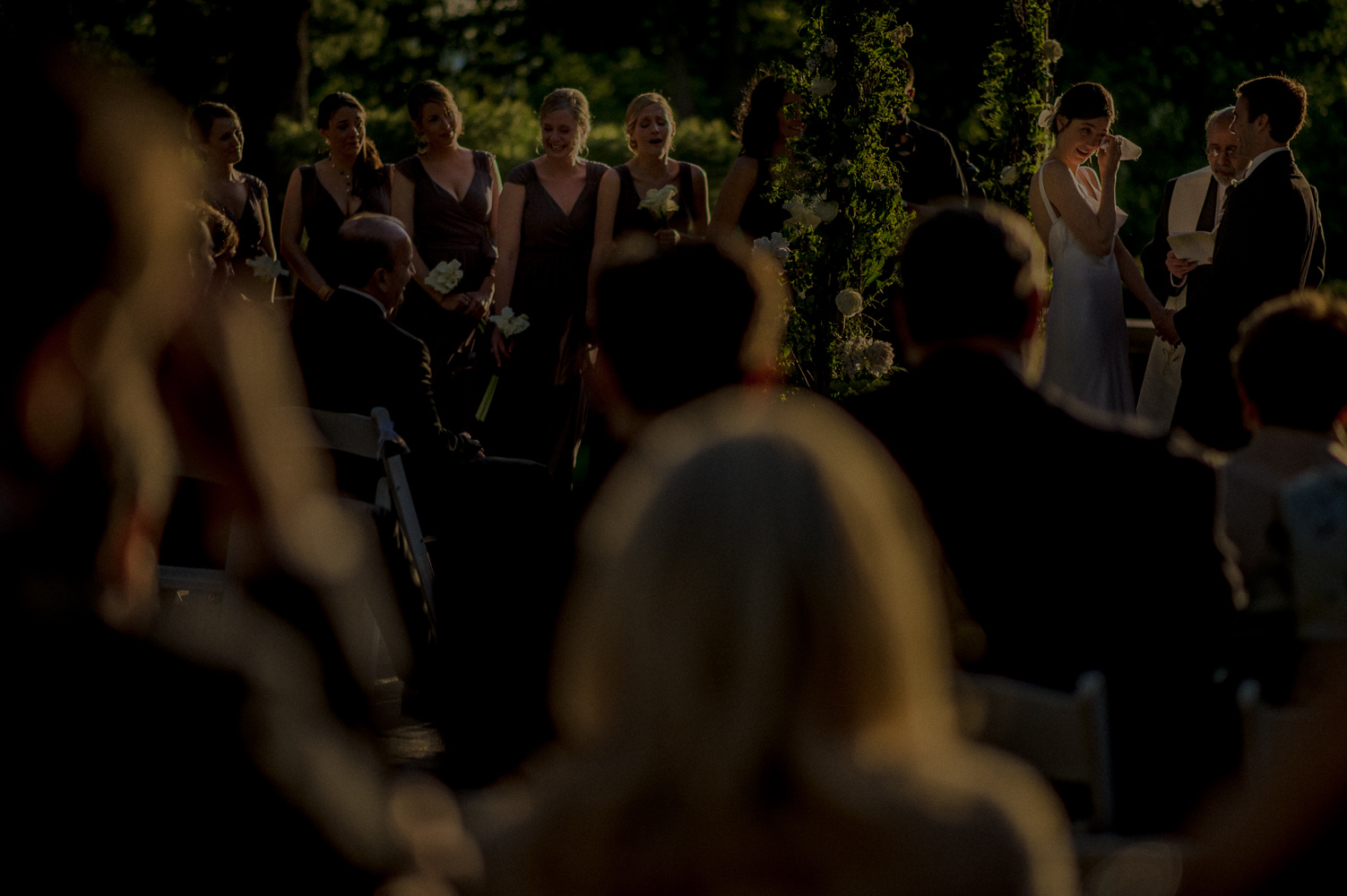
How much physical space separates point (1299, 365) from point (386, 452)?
2.74 metres

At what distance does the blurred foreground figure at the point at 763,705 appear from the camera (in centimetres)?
122

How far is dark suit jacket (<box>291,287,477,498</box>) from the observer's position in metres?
4.89

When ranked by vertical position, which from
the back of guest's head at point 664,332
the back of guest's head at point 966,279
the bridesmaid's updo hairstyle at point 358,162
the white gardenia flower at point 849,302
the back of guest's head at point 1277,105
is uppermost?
the back of guest's head at point 664,332

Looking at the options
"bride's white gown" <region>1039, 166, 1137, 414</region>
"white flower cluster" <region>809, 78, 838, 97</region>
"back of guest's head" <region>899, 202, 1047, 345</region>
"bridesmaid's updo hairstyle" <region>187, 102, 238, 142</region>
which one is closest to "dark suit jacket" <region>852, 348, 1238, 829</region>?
"back of guest's head" <region>899, 202, 1047, 345</region>

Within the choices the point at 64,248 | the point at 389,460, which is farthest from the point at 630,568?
the point at 389,460

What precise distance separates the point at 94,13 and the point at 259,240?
20294mm

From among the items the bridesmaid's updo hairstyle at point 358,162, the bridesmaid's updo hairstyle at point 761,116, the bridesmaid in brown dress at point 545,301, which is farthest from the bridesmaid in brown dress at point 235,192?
the bridesmaid's updo hairstyle at point 761,116

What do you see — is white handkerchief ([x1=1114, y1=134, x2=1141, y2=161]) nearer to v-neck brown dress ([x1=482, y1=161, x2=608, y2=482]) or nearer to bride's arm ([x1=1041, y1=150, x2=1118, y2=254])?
bride's arm ([x1=1041, y1=150, x2=1118, y2=254])

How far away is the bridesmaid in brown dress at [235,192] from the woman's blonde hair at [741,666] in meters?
7.69

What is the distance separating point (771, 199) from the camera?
6.91 meters

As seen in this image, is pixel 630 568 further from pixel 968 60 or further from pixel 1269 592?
pixel 968 60

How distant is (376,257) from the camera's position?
5074mm

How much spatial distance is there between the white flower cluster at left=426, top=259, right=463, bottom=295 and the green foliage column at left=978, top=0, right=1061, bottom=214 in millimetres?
2996

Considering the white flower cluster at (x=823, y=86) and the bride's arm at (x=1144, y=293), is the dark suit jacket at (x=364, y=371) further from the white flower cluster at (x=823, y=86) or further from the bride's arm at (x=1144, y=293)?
the bride's arm at (x=1144, y=293)
